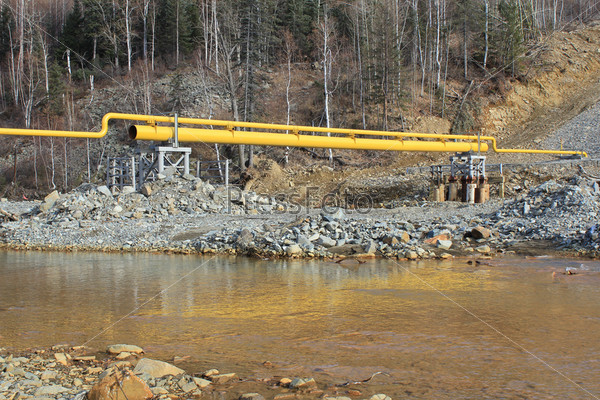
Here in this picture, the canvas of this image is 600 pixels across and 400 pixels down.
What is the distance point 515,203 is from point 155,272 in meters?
11.6

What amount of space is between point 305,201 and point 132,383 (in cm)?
2189

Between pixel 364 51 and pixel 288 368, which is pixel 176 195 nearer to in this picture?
pixel 288 368

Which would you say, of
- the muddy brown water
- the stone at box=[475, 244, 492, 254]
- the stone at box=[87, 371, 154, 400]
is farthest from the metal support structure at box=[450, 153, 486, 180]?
the stone at box=[87, 371, 154, 400]

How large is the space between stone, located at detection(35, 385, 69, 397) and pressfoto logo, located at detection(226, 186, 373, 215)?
15.1 metres

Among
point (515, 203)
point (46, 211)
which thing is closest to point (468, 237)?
point (515, 203)

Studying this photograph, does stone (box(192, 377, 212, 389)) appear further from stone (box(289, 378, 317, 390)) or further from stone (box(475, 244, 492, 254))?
stone (box(475, 244, 492, 254))

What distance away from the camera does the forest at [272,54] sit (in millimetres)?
37781

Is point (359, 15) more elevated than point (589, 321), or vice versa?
point (359, 15)

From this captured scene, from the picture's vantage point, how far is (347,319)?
24.3 ft

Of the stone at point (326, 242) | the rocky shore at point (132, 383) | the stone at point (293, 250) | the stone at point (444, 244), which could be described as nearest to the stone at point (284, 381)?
the rocky shore at point (132, 383)

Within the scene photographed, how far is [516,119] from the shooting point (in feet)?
125

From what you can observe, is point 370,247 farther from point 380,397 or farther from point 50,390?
point 50,390

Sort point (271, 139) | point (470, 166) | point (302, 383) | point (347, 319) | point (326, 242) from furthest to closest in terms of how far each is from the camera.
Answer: point (470, 166) < point (271, 139) < point (326, 242) < point (347, 319) < point (302, 383)

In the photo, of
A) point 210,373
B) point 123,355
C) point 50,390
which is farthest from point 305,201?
point 50,390
